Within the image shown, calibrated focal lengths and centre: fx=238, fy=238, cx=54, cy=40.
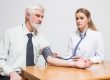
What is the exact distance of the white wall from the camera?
3.32 m

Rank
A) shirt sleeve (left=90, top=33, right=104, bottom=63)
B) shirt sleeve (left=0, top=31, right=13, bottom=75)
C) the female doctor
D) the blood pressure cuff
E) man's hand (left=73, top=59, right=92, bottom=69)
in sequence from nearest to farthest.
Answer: man's hand (left=73, top=59, right=92, bottom=69) < shirt sleeve (left=0, top=31, right=13, bottom=75) < the blood pressure cuff < shirt sleeve (left=90, top=33, right=104, bottom=63) < the female doctor

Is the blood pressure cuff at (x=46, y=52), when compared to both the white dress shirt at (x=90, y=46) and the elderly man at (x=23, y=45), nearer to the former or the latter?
the elderly man at (x=23, y=45)

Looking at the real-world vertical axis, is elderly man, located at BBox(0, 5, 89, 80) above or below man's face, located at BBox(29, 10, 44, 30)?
below

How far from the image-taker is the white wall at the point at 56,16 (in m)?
3.32

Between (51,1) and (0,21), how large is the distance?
831 mm

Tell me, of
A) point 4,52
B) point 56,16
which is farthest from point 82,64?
point 56,16

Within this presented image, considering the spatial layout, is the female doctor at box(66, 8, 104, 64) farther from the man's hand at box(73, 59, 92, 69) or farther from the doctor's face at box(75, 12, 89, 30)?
the man's hand at box(73, 59, 92, 69)

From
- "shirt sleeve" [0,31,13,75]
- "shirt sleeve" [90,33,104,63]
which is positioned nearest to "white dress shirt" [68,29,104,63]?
"shirt sleeve" [90,33,104,63]

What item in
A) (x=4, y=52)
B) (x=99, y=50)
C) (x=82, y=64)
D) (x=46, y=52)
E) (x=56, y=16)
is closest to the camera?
(x=82, y=64)

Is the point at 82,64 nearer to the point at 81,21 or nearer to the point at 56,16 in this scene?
the point at 81,21

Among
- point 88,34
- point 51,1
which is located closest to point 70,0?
point 51,1

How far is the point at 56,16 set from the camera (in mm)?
3631

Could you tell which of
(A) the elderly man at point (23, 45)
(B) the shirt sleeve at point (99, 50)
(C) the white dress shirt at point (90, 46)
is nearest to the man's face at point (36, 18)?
(A) the elderly man at point (23, 45)

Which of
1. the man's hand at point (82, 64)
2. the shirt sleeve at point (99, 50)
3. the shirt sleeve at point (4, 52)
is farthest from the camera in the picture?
the shirt sleeve at point (99, 50)
